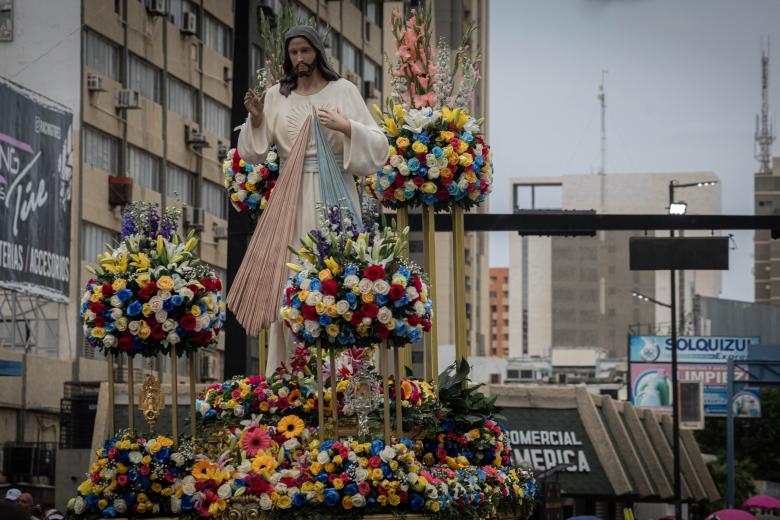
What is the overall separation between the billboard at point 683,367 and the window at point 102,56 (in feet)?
121

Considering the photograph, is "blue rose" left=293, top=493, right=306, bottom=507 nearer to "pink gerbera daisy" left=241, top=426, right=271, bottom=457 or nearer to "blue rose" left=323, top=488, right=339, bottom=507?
"blue rose" left=323, top=488, right=339, bottom=507

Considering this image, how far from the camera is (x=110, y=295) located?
1471cm

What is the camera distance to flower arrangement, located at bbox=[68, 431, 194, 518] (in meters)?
14.4

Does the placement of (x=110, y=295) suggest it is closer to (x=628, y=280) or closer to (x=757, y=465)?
(x=757, y=465)

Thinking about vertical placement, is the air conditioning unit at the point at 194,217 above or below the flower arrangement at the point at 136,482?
above

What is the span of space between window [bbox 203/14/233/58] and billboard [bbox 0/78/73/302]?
1728 cm

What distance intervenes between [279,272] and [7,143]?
2584 centimetres

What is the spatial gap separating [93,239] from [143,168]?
452cm

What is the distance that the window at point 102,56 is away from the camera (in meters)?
50.7

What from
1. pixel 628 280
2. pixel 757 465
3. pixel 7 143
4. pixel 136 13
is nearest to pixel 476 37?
pixel 757 465

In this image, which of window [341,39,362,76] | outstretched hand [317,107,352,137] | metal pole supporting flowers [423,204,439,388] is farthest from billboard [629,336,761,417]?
outstretched hand [317,107,352,137]

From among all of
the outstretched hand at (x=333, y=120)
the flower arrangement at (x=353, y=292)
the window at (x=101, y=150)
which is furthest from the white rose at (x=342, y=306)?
the window at (x=101, y=150)

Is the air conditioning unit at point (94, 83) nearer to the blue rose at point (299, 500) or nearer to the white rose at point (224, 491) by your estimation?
the white rose at point (224, 491)

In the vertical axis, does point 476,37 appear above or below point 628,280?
above
